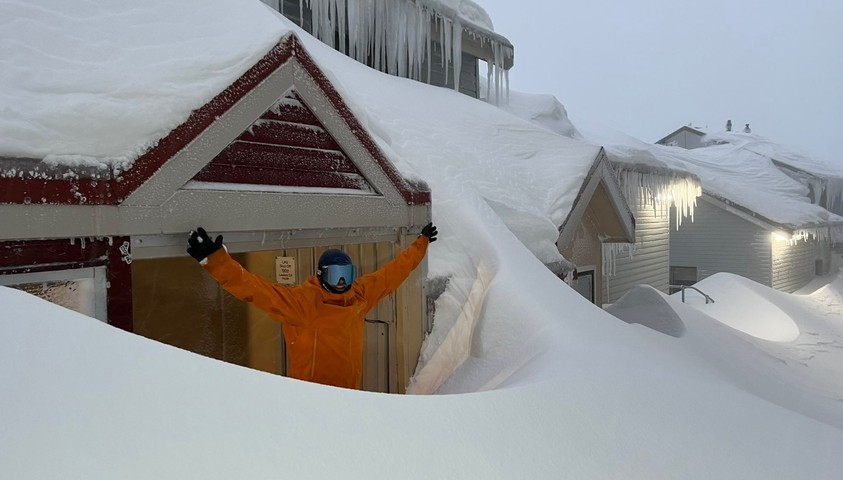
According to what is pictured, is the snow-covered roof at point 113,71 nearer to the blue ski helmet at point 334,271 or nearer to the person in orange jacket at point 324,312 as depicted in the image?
the person in orange jacket at point 324,312

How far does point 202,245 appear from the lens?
10.3 ft

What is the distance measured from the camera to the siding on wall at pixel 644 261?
1537 centimetres

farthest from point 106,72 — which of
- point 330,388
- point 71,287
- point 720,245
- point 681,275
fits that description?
point 720,245

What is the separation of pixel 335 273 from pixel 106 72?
1.84 meters

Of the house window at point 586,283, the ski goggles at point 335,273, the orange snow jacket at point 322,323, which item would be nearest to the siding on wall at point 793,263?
the house window at point 586,283

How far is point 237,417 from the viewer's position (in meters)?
1.97

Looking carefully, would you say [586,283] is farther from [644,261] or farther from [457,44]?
[644,261]

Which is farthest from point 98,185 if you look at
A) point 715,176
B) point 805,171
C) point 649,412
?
point 805,171

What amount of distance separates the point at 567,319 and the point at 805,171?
1182 inches

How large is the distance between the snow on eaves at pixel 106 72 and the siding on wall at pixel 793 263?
2144 cm

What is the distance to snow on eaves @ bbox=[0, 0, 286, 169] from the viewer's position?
2.82 meters

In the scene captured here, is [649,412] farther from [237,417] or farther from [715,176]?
[715,176]

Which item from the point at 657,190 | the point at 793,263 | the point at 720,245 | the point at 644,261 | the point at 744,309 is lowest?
the point at 744,309

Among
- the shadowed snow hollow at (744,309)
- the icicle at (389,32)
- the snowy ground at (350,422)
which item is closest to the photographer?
the snowy ground at (350,422)
